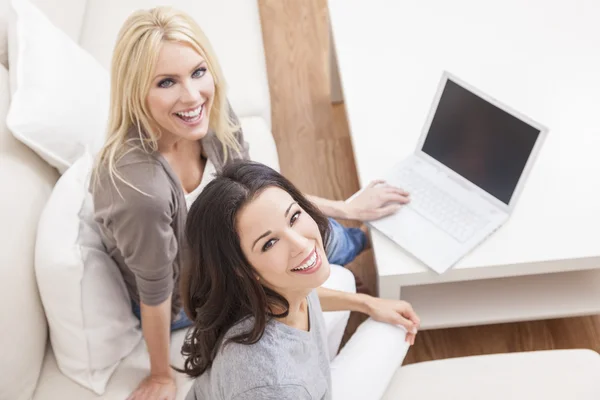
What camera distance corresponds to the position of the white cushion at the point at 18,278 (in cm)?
127

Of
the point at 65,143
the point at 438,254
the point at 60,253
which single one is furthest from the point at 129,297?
the point at 438,254

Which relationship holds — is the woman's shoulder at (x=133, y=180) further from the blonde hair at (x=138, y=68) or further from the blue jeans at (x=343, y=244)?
the blue jeans at (x=343, y=244)

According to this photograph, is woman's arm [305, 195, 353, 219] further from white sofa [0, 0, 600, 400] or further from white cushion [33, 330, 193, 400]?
white cushion [33, 330, 193, 400]

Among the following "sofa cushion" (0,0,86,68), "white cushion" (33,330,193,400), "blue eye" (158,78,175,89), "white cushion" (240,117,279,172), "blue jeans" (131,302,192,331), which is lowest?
"white cushion" (33,330,193,400)

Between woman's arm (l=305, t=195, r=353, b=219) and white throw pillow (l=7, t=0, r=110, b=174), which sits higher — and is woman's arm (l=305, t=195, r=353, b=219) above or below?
below

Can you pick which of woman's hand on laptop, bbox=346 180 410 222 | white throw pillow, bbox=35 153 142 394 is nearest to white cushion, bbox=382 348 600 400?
woman's hand on laptop, bbox=346 180 410 222

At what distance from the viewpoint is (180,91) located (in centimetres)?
131

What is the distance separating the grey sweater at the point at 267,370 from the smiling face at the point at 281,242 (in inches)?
3.5

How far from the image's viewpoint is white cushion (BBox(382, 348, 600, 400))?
1.35m

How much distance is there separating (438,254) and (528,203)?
262 mm

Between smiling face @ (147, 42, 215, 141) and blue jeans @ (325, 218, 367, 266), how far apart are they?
19.2 inches

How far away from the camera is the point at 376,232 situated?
1.57 m

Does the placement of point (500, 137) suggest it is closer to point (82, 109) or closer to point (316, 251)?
point (316, 251)

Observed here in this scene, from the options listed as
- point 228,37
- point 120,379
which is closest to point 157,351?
point 120,379
